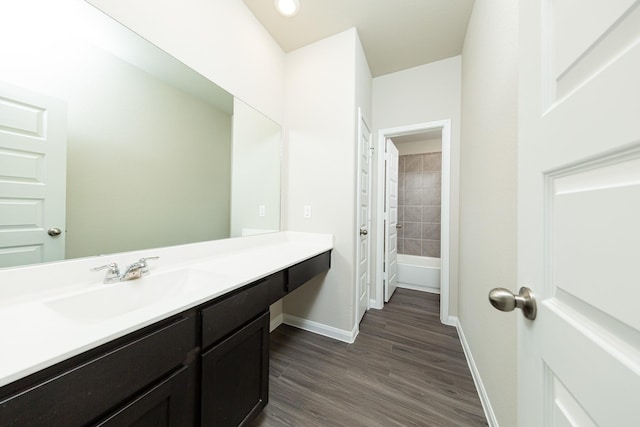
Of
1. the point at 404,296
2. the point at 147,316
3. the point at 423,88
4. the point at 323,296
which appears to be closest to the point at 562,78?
the point at 147,316

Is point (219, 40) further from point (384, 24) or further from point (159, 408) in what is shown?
point (159, 408)

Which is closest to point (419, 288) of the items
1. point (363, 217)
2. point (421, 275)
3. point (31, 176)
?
point (421, 275)

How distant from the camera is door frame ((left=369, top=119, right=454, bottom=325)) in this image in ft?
7.02

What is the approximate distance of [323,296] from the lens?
1936mm

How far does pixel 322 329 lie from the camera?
192 cm

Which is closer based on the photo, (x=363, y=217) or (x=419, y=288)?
(x=363, y=217)

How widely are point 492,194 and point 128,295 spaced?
1.79 metres

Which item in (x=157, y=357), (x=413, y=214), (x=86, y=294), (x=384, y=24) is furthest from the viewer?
(x=413, y=214)

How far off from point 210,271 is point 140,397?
53 cm

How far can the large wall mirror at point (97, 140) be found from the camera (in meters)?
0.76

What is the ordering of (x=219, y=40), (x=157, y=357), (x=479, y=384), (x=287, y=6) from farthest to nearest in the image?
(x=287, y=6) < (x=219, y=40) < (x=479, y=384) < (x=157, y=357)

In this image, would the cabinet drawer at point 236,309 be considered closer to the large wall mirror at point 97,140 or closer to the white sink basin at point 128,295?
the white sink basin at point 128,295

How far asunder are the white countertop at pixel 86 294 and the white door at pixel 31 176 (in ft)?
0.28

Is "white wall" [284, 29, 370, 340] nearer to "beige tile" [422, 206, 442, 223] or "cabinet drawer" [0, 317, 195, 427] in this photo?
"cabinet drawer" [0, 317, 195, 427]
